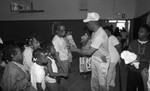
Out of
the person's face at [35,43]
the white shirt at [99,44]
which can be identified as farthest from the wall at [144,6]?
the person's face at [35,43]

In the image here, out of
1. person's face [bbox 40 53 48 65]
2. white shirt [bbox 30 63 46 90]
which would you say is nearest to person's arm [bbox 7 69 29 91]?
white shirt [bbox 30 63 46 90]

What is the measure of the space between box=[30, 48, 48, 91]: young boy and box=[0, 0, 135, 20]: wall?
9.42m

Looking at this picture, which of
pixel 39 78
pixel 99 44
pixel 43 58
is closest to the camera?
pixel 39 78

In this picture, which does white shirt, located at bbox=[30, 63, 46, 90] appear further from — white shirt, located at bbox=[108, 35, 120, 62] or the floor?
the floor

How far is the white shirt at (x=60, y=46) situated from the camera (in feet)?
13.0

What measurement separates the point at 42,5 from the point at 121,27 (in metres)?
5.41

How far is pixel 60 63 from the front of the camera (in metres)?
4.04

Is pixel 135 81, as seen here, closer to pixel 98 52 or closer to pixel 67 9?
A: pixel 98 52

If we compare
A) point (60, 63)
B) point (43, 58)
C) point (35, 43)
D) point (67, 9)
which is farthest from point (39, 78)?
point (67, 9)

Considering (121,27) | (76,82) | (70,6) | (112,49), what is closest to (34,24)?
(70,6)

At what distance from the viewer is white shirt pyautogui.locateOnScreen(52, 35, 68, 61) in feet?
13.0

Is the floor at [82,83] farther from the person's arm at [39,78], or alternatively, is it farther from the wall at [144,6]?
the wall at [144,6]

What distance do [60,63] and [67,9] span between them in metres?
8.47

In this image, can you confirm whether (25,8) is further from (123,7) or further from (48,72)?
(48,72)
